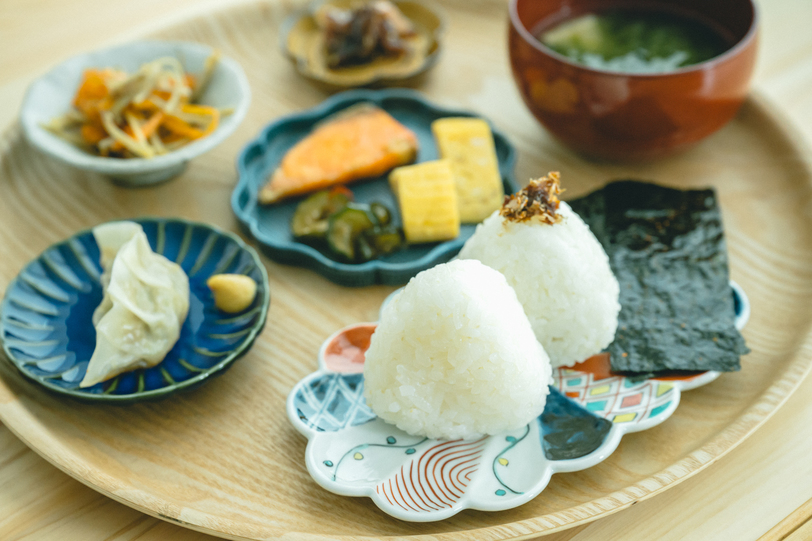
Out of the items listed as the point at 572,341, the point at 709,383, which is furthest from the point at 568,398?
the point at 709,383

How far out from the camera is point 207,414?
147 centimetres

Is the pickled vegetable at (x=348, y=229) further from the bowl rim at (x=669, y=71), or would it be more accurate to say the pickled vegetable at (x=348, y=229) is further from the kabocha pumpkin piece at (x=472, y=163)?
the bowl rim at (x=669, y=71)

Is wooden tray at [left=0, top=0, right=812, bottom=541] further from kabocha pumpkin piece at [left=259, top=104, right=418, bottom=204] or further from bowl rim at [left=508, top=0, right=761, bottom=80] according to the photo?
bowl rim at [left=508, top=0, right=761, bottom=80]

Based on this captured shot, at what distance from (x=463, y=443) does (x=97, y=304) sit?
3.03 ft

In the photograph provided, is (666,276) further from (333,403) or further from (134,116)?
(134,116)

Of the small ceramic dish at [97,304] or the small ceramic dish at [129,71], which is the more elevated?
the small ceramic dish at [129,71]

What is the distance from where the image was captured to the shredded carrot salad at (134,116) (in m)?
1.97

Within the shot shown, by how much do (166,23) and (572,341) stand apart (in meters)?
2.16

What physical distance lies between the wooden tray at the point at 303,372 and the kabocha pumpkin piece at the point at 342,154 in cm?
20

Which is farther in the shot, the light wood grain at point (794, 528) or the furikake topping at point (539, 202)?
the furikake topping at point (539, 202)

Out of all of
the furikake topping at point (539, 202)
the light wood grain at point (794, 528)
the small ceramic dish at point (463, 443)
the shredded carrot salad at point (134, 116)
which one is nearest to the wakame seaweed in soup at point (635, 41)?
the furikake topping at point (539, 202)

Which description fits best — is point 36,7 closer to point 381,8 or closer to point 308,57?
point 308,57

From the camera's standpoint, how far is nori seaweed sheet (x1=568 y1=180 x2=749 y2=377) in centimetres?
145

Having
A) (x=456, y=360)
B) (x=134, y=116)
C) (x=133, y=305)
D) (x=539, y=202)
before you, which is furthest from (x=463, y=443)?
(x=134, y=116)
